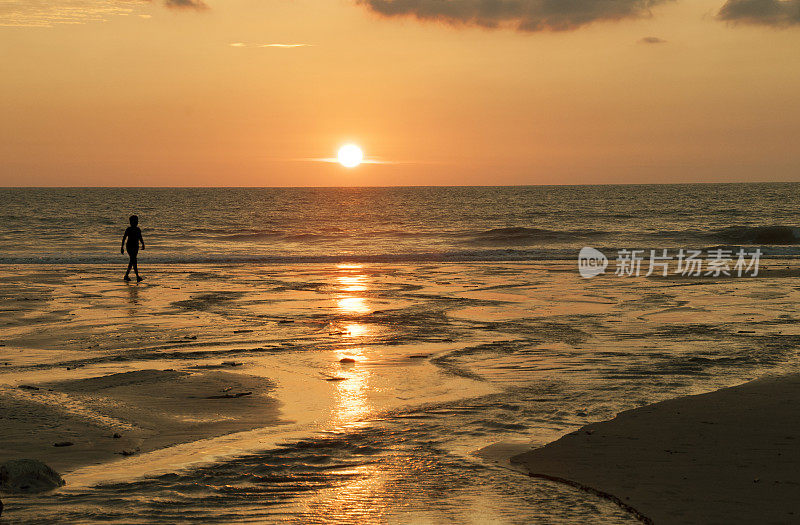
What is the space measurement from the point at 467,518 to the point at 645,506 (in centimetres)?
123

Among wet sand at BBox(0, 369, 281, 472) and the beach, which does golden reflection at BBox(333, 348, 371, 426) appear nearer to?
the beach

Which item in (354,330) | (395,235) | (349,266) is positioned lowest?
(349,266)

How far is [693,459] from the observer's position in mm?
6250

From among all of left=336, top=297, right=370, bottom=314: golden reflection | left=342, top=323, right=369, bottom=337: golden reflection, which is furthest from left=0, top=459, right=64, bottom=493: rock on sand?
left=336, top=297, right=370, bottom=314: golden reflection

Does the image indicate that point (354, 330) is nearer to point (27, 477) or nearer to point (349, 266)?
point (27, 477)

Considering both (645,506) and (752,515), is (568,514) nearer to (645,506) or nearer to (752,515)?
(645,506)

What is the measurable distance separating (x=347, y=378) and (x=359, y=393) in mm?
789

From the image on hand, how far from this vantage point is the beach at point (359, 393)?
18.1ft

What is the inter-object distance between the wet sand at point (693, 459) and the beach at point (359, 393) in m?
0.05

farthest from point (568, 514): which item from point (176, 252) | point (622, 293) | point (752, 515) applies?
point (176, 252)

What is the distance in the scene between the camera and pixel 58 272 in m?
26.8

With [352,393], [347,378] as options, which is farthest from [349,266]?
[352,393]

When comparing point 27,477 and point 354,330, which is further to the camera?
point 354,330

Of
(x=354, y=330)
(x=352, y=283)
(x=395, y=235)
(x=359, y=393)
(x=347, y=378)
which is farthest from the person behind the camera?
(x=395, y=235)
